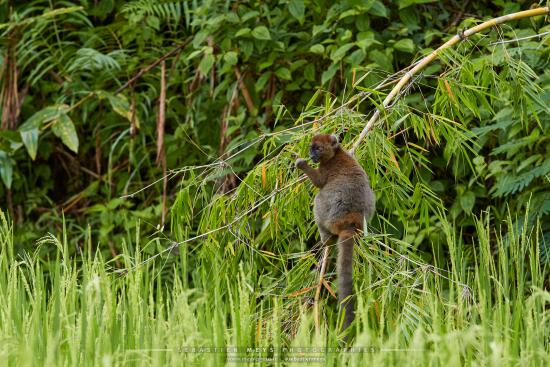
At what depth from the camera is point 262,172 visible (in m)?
4.13

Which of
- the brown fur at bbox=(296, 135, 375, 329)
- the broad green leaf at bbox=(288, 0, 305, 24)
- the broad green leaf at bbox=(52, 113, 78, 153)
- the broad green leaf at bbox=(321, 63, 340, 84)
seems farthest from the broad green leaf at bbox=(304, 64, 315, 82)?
the brown fur at bbox=(296, 135, 375, 329)

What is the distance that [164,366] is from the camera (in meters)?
3.10

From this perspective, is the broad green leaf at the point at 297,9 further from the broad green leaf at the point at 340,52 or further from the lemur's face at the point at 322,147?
the lemur's face at the point at 322,147

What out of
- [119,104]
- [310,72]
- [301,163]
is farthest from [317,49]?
[301,163]

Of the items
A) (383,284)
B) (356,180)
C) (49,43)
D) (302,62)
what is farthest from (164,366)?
(49,43)

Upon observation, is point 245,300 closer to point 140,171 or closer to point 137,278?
point 137,278

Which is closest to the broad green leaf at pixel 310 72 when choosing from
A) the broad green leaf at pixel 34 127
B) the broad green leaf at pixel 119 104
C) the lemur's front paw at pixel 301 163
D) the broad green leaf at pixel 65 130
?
the broad green leaf at pixel 119 104

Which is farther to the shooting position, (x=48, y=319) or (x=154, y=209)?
(x=154, y=209)

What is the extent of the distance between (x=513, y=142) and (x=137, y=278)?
2934 mm

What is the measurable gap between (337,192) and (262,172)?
0.37 m

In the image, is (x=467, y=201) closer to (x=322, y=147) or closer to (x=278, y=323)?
(x=322, y=147)

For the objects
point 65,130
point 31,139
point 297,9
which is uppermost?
point 297,9

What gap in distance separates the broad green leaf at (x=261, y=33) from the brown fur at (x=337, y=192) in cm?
228

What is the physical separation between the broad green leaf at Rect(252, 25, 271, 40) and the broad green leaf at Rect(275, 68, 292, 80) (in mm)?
294
